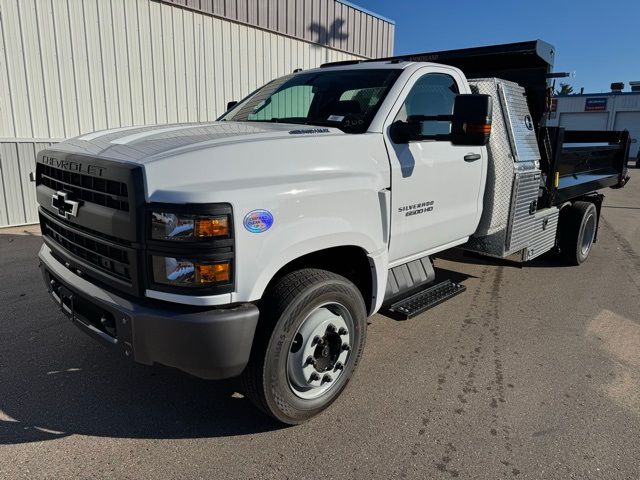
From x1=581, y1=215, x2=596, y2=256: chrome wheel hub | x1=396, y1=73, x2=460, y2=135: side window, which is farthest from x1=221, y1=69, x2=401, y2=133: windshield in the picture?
x1=581, y1=215, x2=596, y2=256: chrome wheel hub

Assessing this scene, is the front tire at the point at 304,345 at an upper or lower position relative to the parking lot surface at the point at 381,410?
upper

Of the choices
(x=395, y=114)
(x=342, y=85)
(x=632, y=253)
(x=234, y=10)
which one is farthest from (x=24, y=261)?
(x=632, y=253)

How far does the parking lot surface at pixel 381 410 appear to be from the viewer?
2.54m

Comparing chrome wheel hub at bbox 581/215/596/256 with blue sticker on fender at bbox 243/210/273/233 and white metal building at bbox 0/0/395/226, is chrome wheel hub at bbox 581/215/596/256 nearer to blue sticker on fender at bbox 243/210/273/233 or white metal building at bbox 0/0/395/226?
blue sticker on fender at bbox 243/210/273/233

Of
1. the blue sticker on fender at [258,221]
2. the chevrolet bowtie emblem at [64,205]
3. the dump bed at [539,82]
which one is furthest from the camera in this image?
the dump bed at [539,82]

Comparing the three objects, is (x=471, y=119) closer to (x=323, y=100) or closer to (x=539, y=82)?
(x=323, y=100)

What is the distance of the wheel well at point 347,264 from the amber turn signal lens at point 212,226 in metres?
0.63

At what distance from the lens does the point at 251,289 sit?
237 cm

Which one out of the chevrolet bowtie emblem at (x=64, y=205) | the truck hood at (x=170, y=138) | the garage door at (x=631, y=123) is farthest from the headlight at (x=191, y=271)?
the garage door at (x=631, y=123)

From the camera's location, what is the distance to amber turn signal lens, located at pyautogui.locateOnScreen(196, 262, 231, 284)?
2230 mm

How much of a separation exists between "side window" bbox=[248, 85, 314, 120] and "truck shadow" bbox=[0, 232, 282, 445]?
2096mm

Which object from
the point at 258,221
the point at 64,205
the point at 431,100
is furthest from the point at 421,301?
the point at 64,205

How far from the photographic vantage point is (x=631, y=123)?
37062 mm

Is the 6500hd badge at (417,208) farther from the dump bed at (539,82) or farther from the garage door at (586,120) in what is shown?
the garage door at (586,120)
